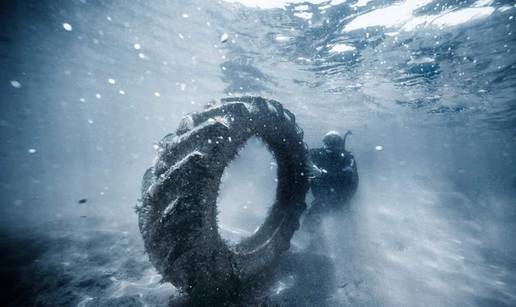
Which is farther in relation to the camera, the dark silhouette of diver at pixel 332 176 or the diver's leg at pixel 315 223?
the dark silhouette of diver at pixel 332 176

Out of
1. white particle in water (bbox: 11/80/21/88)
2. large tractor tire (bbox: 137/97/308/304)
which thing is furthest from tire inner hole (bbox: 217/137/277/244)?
white particle in water (bbox: 11/80/21/88)

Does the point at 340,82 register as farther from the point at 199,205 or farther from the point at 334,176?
the point at 199,205

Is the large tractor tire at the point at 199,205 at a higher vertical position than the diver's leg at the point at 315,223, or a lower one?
higher

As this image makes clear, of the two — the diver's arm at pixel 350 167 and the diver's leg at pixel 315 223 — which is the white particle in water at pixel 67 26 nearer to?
the diver's leg at pixel 315 223

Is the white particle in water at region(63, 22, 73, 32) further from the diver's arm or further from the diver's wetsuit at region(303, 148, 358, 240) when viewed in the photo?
the diver's arm

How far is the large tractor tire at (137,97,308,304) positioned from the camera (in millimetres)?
4133

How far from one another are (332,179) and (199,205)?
6.93 m

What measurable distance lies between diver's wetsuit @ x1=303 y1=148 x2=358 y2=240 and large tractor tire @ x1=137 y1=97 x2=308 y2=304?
4817 millimetres

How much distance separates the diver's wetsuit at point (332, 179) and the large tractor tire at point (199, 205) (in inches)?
190

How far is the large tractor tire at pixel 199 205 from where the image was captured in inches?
163

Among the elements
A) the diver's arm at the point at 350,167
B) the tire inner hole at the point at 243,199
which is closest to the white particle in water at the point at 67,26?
the tire inner hole at the point at 243,199

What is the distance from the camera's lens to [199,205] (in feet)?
13.9

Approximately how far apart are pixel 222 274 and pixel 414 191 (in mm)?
33704

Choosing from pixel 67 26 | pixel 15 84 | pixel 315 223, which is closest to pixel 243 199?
pixel 315 223
